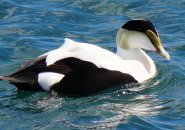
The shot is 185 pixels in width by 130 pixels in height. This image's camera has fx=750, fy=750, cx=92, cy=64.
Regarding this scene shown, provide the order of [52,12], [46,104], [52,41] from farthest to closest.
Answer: [52,12] < [52,41] < [46,104]

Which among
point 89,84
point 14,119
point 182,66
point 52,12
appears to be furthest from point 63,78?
point 52,12

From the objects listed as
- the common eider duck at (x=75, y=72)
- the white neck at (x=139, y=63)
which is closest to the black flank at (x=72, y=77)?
the common eider duck at (x=75, y=72)

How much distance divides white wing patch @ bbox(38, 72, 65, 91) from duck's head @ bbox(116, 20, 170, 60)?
106 centimetres

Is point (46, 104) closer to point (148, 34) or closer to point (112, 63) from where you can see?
point (112, 63)

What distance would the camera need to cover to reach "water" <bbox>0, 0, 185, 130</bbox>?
638cm

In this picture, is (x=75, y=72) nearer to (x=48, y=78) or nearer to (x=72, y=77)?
(x=72, y=77)

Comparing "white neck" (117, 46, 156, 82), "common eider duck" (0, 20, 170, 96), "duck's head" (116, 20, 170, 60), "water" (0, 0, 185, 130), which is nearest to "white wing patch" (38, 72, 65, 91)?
"common eider duck" (0, 20, 170, 96)

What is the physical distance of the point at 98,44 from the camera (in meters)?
8.95

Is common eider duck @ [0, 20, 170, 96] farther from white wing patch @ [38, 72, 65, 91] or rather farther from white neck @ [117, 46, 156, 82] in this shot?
white neck @ [117, 46, 156, 82]

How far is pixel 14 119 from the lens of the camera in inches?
251

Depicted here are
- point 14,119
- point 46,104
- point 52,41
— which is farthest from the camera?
point 52,41

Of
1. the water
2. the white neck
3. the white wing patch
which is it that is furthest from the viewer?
the white neck

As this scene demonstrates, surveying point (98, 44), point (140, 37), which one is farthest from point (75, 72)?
point (98, 44)

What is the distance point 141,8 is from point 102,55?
3398mm
